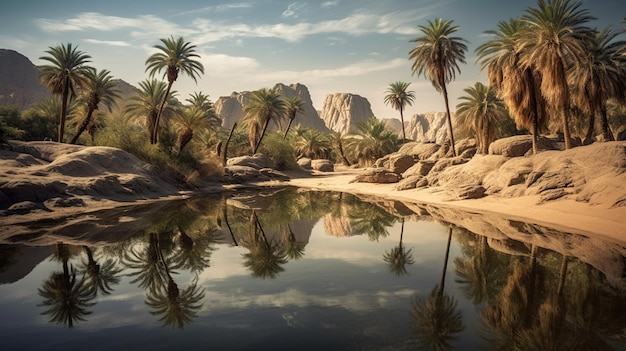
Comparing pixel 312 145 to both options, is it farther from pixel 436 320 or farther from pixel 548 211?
pixel 436 320

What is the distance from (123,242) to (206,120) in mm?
22394

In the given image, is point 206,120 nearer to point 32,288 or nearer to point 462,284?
point 32,288

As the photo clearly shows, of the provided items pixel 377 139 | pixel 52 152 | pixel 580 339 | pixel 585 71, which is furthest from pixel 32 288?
pixel 377 139

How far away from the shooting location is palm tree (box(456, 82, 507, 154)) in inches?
1232

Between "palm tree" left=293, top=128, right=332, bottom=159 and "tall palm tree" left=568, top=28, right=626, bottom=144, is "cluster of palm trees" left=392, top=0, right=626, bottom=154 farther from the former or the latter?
"palm tree" left=293, top=128, right=332, bottom=159

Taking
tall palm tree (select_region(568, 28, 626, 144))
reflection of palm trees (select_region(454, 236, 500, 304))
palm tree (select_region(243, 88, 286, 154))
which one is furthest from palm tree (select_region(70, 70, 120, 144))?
tall palm tree (select_region(568, 28, 626, 144))

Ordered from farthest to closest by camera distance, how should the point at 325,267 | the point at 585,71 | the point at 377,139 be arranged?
1. the point at 377,139
2. the point at 585,71
3. the point at 325,267

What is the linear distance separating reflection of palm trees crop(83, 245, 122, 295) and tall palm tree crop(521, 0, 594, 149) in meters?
24.3

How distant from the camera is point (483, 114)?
103 feet

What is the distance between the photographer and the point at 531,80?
23984mm

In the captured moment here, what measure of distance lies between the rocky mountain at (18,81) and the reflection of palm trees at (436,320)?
418 ft

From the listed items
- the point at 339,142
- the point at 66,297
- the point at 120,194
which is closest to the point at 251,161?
the point at 120,194

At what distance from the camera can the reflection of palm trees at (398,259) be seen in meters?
8.25

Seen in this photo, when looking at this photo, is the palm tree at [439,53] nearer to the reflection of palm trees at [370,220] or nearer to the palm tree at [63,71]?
the reflection of palm trees at [370,220]
